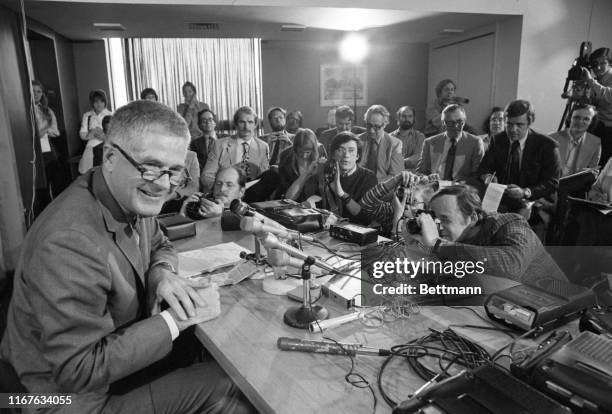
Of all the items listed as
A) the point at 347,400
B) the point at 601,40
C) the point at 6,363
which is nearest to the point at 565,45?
the point at 601,40

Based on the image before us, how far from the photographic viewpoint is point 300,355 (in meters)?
1.15

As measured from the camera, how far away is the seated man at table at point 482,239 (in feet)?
5.48

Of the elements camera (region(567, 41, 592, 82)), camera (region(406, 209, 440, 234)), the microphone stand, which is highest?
camera (region(567, 41, 592, 82))

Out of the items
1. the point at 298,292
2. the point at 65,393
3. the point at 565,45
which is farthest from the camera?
the point at 565,45

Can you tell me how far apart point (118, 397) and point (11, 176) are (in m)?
3.52

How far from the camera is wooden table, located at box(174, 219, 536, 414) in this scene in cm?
97

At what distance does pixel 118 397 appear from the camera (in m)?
1.22

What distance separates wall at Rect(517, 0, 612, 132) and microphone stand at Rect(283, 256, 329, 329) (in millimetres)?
5596

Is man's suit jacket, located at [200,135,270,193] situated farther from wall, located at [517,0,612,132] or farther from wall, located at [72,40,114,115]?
wall, located at [72,40,114,115]

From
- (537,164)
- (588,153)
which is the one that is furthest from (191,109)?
(588,153)

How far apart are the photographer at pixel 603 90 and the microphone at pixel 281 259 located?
4.45 metres

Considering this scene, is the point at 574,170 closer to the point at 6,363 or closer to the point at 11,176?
the point at 6,363

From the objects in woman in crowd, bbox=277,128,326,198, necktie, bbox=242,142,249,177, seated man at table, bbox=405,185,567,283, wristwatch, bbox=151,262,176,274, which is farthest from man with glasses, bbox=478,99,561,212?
wristwatch, bbox=151,262,176,274

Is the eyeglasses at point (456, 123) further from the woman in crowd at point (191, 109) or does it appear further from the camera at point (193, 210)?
the woman in crowd at point (191, 109)
